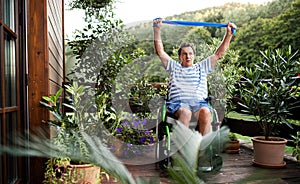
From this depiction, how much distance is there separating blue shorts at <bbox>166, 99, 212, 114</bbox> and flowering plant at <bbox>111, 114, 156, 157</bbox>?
0.70m

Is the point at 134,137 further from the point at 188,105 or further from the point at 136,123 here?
the point at 188,105

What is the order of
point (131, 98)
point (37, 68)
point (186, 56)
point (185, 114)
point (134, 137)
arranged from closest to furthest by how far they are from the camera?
point (37, 68)
point (185, 114)
point (186, 56)
point (134, 137)
point (131, 98)

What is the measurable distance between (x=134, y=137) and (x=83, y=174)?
1.50 metres

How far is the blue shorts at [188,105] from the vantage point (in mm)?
2912

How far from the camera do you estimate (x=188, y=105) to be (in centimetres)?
297

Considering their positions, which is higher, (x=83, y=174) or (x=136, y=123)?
(x=136, y=123)

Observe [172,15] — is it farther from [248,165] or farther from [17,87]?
[17,87]

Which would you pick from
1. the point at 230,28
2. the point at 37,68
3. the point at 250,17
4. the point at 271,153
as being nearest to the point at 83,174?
the point at 37,68

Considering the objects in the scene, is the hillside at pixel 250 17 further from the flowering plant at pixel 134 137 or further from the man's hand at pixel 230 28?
the man's hand at pixel 230 28

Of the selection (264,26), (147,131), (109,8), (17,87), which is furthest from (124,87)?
(264,26)

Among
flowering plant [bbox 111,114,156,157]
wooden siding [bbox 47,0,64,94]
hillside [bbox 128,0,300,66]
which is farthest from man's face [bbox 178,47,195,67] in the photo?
hillside [bbox 128,0,300,66]

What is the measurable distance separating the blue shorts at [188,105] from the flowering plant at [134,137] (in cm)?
70

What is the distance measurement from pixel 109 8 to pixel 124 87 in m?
1.28

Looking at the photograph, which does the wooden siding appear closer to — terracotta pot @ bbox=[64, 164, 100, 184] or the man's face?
terracotta pot @ bbox=[64, 164, 100, 184]
